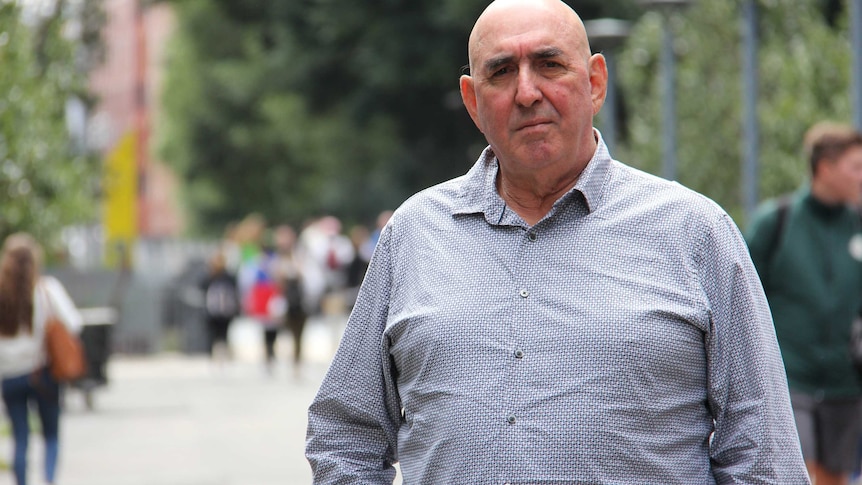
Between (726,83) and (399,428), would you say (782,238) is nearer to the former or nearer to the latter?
(399,428)

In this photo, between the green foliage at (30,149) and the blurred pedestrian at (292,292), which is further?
the blurred pedestrian at (292,292)

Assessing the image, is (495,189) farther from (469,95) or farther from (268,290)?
(268,290)

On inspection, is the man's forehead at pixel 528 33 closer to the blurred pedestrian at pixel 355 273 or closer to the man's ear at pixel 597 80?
the man's ear at pixel 597 80

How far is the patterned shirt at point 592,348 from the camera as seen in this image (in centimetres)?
260

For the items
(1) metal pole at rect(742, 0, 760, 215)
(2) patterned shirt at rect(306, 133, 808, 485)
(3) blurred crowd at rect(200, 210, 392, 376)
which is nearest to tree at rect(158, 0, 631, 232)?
(3) blurred crowd at rect(200, 210, 392, 376)

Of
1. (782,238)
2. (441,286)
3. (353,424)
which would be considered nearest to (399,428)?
(353,424)

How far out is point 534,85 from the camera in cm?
270

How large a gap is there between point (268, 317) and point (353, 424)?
17293 millimetres

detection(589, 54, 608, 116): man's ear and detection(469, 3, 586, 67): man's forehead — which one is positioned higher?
detection(469, 3, 586, 67): man's forehead

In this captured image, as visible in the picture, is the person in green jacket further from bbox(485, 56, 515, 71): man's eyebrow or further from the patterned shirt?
bbox(485, 56, 515, 71): man's eyebrow

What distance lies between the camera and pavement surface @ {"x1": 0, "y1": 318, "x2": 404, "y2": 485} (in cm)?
1111

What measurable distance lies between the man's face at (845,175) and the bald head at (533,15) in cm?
363

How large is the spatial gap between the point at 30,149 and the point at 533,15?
39.7ft

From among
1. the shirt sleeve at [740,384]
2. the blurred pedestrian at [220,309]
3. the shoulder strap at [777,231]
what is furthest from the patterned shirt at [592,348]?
the blurred pedestrian at [220,309]
